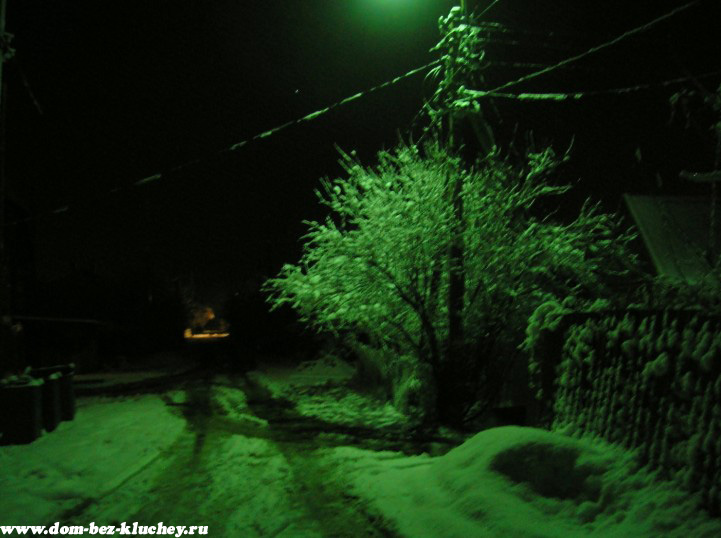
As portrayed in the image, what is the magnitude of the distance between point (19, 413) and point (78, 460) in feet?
6.50

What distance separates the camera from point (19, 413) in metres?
9.24

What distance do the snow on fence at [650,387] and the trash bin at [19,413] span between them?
320 inches

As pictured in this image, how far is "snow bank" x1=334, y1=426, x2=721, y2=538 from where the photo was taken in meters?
→ 4.64

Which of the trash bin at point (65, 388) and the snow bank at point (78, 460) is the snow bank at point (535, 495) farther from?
the trash bin at point (65, 388)

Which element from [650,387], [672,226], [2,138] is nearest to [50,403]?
[2,138]

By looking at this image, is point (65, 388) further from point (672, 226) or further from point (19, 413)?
point (672, 226)

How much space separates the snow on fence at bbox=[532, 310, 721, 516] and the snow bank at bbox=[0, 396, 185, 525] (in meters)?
5.76

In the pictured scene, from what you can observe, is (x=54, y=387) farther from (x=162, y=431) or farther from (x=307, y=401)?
(x=307, y=401)

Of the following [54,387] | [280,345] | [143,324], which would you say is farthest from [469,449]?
[143,324]

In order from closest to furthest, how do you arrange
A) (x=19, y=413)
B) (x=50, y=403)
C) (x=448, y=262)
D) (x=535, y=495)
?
(x=535, y=495) < (x=19, y=413) < (x=448, y=262) < (x=50, y=403)

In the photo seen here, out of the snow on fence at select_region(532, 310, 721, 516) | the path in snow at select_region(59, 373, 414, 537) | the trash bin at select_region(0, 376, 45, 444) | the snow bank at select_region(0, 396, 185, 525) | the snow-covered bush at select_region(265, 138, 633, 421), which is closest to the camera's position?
the snow on fence at select_region(532, 310, 721, 516)

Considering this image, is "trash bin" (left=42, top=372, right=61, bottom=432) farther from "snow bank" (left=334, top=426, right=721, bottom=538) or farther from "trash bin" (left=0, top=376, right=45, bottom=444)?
"snow bank" (left=334, top=426, right=721, bottom=538)

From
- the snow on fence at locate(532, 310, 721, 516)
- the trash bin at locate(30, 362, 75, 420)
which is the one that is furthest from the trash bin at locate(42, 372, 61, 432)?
the snow on fence at locate(532, 310, 721, 516)

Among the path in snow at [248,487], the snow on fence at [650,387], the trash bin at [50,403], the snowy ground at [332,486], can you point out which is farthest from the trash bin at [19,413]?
the snow on fence at [650,387]
